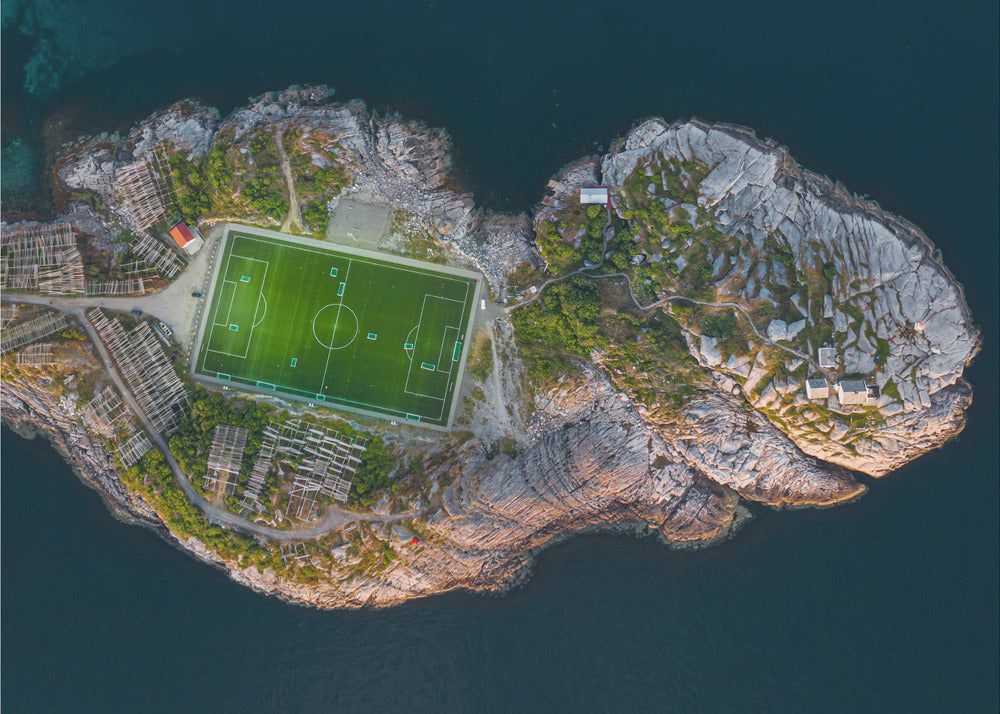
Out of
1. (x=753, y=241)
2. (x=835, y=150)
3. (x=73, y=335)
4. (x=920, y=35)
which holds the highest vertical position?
(x=920, y=35)

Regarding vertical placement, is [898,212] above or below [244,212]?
above

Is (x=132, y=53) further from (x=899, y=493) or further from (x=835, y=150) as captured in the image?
(x=899, y=493)

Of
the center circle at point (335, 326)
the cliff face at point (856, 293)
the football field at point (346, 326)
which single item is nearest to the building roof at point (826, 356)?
the cliff face at point (856, 293)

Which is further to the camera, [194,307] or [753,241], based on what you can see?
[194,307]

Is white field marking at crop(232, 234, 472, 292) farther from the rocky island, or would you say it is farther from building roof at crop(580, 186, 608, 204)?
building roof at crop(580, 186, 608, 204)

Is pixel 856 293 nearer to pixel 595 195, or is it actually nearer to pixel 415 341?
pixel 595 195

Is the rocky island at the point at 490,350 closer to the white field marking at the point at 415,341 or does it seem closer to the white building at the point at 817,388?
the white building at the point at 817,388

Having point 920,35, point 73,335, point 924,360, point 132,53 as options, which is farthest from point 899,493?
point 132,53
